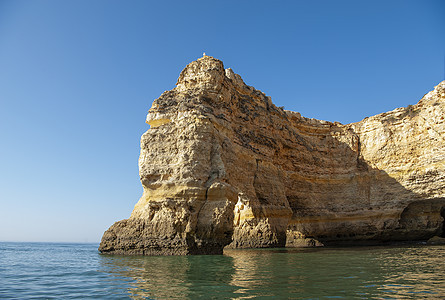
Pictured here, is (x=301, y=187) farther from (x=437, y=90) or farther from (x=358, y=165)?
(x=437, y=90)

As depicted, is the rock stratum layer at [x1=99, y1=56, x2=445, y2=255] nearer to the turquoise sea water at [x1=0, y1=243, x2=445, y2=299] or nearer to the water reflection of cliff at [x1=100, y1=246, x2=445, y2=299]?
the water reflection of cliff at [x1=100, y1=246, x2=445, y2=299]

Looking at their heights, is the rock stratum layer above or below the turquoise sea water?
above

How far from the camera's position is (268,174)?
2800cm

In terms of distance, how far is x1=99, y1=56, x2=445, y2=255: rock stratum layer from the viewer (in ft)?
57.9

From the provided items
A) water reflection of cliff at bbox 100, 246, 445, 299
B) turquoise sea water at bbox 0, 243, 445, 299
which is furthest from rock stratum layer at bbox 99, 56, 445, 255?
turquoise sea water at bbox 0, 243, 445, 299

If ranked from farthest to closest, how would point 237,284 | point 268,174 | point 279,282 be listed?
point 268,174
point 279,282
point 237,284

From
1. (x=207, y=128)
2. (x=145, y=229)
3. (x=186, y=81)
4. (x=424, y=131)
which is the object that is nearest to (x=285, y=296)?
(x=145, y=229)

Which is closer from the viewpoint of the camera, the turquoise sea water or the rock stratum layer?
the turquoise sea water

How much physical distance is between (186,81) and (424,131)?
22159mm

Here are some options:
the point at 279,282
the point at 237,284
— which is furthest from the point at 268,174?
the point at 237,284

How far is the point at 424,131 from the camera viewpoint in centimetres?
3006

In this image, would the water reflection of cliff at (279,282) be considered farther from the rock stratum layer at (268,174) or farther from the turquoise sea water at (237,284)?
the rock stratum layer at (268,174)

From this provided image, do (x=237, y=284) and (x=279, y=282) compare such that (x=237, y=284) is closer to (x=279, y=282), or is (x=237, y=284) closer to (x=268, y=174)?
(x=279, y=282)

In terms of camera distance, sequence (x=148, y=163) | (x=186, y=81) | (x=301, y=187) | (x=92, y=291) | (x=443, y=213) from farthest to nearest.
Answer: (x=301, y=187) < (x=443, y=213) < (x=186, y=81) < (x=148, y=163) < (x=92, y=291)
